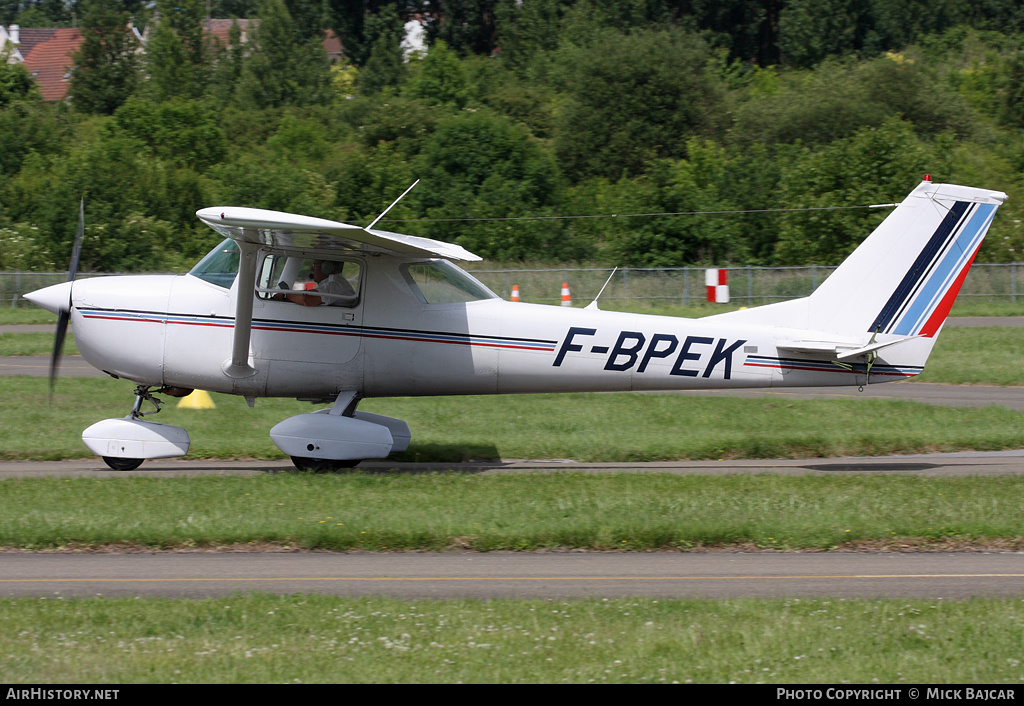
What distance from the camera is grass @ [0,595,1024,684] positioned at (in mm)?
5406

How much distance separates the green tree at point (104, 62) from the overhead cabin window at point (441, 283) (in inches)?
2253

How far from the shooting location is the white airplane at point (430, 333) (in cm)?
1116

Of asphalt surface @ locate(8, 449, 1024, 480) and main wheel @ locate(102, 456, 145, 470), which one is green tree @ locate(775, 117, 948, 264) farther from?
main wheel @ locate(102, 456, 145, 470)

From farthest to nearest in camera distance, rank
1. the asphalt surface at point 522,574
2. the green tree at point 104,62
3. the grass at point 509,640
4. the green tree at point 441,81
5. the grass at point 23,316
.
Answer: the green tree at point 104,62
the green tree at point 441,81
the grass at point 23,316
the asphalt surface at point 522,574
the grass at point 509,640

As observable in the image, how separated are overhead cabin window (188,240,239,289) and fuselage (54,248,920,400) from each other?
0.15ft

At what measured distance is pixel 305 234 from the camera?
10.5 metres

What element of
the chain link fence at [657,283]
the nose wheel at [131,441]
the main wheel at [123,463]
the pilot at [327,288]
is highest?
the pilot at [327,288]

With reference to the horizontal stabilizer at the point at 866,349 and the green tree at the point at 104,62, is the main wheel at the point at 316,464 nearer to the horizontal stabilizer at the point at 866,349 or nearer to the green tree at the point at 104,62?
the horizontal stabilizer at the point at 866,349

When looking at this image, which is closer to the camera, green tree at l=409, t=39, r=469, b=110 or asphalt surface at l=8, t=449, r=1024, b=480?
asphalt surface at l=8, t=449, r=1024, b=480

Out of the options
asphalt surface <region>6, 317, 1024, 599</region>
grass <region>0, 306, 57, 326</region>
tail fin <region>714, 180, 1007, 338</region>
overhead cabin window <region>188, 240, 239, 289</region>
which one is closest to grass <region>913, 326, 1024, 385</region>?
tail fin <region>714, 180, 1007, 338</region>

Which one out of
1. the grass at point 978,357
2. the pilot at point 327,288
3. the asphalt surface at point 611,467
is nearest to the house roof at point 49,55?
the grass at point 978,357

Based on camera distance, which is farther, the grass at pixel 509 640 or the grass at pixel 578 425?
the grass at pixel 578 425

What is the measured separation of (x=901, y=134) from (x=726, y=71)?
29.6m

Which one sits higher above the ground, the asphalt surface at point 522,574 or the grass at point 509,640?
the grass at point 509,640
